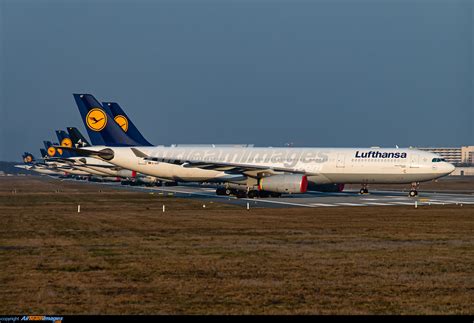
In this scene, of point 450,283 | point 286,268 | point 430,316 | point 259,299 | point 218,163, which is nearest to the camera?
point 430,316

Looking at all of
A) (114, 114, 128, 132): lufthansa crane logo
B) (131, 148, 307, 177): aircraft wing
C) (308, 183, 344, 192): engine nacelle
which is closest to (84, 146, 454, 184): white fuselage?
(131, 148, 307, 177): aircraft wing

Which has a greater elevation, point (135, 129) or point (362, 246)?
point (135, 129)

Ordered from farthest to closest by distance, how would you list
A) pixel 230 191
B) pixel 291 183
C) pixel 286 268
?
pixel 230 191, pixel 291 183, pixel 286 268

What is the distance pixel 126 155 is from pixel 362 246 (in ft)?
157

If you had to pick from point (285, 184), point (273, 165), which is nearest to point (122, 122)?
point (273, 165)

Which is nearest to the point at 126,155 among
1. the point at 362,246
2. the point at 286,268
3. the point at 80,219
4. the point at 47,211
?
the point at 47,211

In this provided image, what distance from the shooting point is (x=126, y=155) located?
2771 inches

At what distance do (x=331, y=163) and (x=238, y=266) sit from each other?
44984 millimetres

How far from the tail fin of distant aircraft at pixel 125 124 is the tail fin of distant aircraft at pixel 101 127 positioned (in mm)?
2368

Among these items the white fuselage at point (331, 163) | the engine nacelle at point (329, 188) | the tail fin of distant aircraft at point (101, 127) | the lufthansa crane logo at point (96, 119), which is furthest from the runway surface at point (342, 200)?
the lufthansa crane logo at point (96, 119)

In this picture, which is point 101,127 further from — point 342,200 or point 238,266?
point 238,266

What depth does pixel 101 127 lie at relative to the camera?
7325 centimetres

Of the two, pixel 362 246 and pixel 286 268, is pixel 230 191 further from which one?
pixel 286 268

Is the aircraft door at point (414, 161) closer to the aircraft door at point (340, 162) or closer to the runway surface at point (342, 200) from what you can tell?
the runway surface at point (342, 200)
